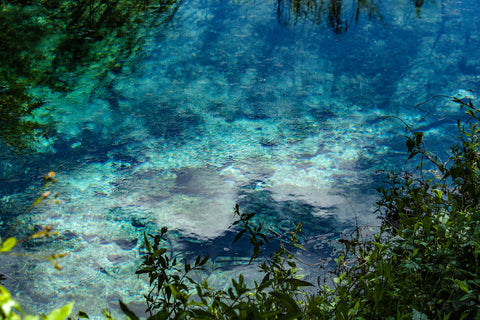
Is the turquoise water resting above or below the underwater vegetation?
below

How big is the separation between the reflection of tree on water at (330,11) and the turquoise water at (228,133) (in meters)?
0.04

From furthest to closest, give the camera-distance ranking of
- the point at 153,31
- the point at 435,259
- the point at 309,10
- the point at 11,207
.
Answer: the point at 309,10 < the point at 153,31 < the point at 11,207 < the point at 435,259

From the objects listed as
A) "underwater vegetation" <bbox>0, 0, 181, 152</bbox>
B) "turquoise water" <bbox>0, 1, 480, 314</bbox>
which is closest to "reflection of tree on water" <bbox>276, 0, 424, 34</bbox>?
"turquoise water" <bbox>0, 1, 480, 314</bbox>

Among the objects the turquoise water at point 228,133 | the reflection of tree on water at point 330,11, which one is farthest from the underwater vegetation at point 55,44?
the reflection of tree on water at point 330,11

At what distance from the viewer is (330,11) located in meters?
4.44

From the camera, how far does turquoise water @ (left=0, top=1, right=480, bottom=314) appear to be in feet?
7.38

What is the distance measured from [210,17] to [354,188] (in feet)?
8.21

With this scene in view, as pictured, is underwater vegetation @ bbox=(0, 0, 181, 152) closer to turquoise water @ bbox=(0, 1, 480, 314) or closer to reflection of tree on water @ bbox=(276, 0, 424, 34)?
turquoise water @ bbox=(0, 1, 480, 314)

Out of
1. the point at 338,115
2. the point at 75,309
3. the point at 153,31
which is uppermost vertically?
the point at 153,31

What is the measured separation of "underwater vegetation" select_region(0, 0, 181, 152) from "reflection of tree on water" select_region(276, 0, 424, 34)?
116 cm

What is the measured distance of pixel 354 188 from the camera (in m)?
2.54

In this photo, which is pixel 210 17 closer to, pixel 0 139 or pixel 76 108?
pixel 76 108

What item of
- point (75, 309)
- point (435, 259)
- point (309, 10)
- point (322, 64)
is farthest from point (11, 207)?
point (309, 10)

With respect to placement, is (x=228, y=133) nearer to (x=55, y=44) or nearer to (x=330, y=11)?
(x=55, y=44)
